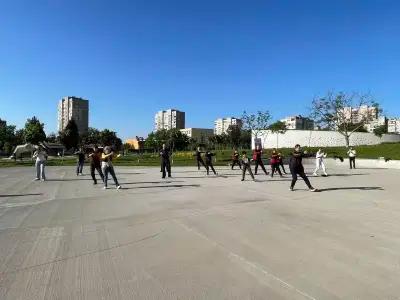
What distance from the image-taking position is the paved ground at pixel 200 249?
484cm

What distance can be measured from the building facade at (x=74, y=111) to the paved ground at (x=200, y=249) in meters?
149

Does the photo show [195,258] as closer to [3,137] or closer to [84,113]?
[3,137]

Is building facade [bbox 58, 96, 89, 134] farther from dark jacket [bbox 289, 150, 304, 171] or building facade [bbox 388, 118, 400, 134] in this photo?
dark jacket [bbox 289, 150, 304, 171]

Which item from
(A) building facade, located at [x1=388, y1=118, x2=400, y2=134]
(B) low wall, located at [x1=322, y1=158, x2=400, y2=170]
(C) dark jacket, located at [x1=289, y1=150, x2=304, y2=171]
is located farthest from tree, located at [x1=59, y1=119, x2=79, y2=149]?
(C) dark jacket, located at [x1=289, y1=150, x2=304, y2=171]

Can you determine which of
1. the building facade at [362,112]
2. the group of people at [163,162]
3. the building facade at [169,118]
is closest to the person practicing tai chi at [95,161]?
the group of people at [163,162]

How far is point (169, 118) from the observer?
601 ft

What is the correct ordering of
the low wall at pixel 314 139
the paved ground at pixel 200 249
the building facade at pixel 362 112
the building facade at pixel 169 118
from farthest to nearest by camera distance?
the building facade at pixel 169 118 → the low wall at pixel 314 139 → the building facade at pixel 362 112 → the paved ground at pixel 200 249

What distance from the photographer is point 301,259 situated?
19.5 feet

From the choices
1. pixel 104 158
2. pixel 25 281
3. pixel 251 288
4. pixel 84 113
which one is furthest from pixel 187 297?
pixel 84 113

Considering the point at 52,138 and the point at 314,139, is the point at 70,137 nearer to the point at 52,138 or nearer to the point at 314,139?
the point at 52,138

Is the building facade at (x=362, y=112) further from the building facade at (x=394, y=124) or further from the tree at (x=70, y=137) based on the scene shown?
the building facade at (x=394, y=124)

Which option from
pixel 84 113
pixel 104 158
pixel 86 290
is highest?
pixel 84 113

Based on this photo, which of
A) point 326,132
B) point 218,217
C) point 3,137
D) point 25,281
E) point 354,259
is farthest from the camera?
point 3,137

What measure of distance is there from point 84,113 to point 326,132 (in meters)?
105
